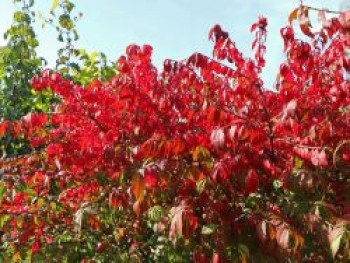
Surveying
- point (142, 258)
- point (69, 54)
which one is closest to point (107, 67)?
point (69, 54)

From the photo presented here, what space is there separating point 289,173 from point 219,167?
49 centimetres

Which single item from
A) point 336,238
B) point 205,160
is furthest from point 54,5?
point 336,238

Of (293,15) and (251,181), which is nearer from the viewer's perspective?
(293,15)

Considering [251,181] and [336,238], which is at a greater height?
[251,181]

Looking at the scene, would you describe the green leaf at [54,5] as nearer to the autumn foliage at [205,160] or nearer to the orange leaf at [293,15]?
the autumn foliage at [205,160]

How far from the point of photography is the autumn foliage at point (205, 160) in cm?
333

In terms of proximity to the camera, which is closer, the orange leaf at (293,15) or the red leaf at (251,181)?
the orange leaf at (293,15)

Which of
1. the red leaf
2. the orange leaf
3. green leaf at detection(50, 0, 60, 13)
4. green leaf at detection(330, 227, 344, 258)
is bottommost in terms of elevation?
green leaf at detection(330, 227, 344, 258)

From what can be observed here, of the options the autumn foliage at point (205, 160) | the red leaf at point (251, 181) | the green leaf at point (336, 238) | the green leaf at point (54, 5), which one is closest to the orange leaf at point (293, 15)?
the autumn foliage at point (205, 160)

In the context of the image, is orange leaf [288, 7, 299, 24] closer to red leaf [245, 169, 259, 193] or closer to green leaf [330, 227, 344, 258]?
red leaf [245, 169, 259, 193]

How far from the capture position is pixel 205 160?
12.9 ft

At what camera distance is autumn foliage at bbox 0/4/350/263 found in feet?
10.9

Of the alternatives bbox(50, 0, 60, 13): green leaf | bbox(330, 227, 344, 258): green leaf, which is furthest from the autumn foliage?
bbox(50, 0, 60, 13): green leaf

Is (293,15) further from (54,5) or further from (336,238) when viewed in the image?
(54,5)
